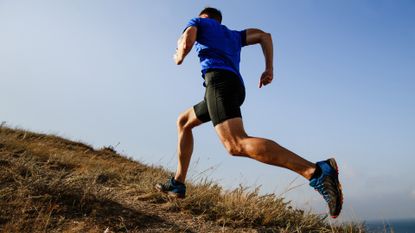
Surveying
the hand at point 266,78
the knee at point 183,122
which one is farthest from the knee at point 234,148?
the knee at point 183,122

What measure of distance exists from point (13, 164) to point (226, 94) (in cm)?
269

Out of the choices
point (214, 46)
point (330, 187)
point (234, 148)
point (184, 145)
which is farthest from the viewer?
point (184, 145)

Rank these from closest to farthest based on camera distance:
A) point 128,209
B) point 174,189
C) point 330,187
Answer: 1. point 330,187
2. point 128,209
3. point 174,189

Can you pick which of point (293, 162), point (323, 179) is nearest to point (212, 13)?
point (293, 162)

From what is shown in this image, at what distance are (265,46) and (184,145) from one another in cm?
133

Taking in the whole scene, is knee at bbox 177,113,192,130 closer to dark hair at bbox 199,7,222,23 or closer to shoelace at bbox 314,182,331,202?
dark hair at bbox 199,7,222,23

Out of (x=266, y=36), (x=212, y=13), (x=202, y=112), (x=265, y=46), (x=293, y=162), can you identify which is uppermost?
(x=212, y=13)

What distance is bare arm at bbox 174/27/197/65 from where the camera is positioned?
11.1ft

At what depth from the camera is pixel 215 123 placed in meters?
3.39

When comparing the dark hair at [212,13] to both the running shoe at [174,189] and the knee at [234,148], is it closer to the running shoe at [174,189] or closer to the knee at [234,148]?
the knee at [234,148]

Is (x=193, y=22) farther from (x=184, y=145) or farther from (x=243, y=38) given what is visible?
(x=184, y=145)

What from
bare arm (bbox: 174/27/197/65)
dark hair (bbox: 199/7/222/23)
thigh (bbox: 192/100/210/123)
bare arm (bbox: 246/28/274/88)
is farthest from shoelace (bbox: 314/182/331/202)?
dark hair (bbox: 199/7/222/23)

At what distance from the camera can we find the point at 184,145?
14.0 feet

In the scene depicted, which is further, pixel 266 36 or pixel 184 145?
pixel 184 145
